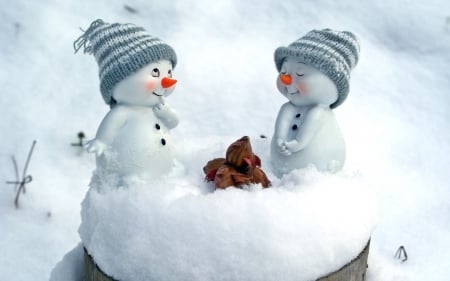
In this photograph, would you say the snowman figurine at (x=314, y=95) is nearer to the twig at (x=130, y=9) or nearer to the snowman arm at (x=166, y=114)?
the snowman arm at (x=166, y=114)

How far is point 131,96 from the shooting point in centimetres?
204

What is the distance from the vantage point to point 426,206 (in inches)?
128

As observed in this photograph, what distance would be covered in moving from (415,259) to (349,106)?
98cm

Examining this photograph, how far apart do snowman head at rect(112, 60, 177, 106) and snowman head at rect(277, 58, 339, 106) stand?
35cm

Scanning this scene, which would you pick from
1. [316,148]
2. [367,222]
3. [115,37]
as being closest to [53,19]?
[115,37]

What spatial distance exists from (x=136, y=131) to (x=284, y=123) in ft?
1.53

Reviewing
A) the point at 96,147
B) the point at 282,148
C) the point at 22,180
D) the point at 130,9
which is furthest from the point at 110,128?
the point at 130,9

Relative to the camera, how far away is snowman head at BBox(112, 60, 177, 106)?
2018 millimetres

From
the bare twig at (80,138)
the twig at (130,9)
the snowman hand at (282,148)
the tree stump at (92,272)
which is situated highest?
the twig at (130,9)

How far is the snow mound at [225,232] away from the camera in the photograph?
68.9 inches

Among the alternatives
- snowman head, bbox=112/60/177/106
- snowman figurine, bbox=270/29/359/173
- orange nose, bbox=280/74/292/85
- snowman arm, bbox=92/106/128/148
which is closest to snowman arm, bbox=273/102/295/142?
snowman figurine, bbox=270/29/359/173

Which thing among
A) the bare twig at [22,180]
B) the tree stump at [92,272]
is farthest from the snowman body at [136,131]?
the bare twig at [22,180]

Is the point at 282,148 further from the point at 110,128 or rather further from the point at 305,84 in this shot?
the point at 110,128

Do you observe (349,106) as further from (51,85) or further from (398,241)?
(51,85)
